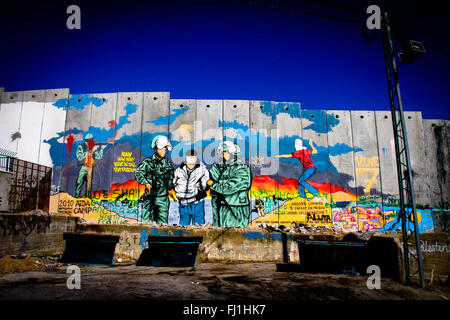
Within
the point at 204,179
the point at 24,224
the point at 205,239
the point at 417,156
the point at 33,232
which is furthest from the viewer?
the point at 417,156

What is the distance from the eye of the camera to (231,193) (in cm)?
1352

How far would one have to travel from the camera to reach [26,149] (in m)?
13.9

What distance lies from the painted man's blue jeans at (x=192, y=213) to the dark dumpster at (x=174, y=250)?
415 cm

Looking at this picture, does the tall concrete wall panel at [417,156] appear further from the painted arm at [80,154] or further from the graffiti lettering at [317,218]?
the painted arm at [80,154]

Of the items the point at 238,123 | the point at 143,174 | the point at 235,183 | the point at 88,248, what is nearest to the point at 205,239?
the point at 88,248

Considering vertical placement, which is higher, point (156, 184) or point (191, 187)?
point (156, 184)

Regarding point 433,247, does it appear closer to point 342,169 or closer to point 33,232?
point 342,169

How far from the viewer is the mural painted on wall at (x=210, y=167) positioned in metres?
13.4

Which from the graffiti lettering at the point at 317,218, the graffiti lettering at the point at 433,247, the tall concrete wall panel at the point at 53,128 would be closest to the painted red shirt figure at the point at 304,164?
the graffiti lettering at the point at 317,218

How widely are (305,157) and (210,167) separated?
450 cm

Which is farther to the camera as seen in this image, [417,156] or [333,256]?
[417,156]

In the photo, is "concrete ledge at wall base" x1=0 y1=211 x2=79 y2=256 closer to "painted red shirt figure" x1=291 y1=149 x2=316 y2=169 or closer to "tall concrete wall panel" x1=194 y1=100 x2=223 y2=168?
"tall concrete wall panel" x1=194 y1=100 x2=223 y2=168
